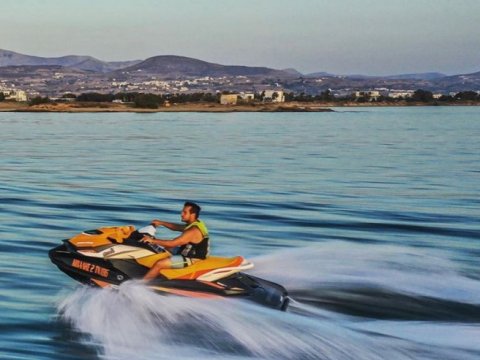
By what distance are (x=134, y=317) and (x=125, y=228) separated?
172cm

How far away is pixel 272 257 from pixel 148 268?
228 inches

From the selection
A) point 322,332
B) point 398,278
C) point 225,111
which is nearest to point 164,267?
point 322,332

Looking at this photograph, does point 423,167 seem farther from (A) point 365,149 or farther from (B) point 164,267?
(B) point 164,267

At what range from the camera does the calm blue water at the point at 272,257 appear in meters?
12.3

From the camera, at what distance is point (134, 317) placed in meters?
13.2

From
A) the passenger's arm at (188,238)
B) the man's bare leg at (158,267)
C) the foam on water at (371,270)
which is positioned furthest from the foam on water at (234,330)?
the passenger's arm at (188,238)

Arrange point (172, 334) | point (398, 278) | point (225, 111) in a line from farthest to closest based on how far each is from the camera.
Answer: point (225, 111)
point (398, 278)
point (172, 334)

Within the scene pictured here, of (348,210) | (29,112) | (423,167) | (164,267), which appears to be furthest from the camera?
(29,112)

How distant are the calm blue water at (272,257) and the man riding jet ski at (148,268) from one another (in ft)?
0.73

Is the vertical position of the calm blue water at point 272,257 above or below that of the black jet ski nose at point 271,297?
below

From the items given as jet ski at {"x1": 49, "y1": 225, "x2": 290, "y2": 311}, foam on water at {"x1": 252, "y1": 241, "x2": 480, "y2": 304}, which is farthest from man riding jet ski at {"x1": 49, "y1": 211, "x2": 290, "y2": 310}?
foam on water at {"x1": 252, "y1": 241, "x2": 480, "y2": 304}

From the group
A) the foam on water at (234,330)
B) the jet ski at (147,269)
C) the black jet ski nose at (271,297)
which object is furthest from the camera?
the black jet ski nose at (271,297)

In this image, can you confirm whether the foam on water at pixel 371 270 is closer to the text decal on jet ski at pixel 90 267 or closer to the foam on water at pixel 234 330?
the foam on water at pixel 234 330

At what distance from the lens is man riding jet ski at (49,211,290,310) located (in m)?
13.5
